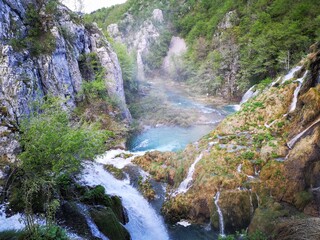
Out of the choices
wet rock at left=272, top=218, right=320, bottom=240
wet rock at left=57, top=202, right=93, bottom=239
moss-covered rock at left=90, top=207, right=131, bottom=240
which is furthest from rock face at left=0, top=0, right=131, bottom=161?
wet rock at left=272, top=218, right=320, bottom=240

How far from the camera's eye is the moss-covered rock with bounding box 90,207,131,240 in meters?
12.4

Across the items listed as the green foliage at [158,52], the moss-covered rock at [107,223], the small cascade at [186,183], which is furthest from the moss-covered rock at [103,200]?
the green foliage at [158,52]

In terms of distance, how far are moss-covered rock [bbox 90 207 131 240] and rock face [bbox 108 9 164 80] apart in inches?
3017

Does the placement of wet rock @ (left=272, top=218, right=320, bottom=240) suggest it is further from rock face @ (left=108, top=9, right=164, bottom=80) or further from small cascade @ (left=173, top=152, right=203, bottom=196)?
rock face @ (left=108, top=9, right=164, bottom=80)

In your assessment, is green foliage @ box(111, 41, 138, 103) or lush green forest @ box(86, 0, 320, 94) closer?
lush green forest @ box(86, 0, 320, 94)

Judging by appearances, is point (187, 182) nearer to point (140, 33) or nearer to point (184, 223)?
point (184, 223)

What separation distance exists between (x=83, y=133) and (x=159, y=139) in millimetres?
20704

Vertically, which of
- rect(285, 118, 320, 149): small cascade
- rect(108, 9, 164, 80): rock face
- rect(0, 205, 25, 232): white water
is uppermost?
rect(108, 9, 164, 80): rock face

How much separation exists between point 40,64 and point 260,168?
2255 centimetres

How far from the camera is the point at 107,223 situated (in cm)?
1272

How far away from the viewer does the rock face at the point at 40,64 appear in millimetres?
17984

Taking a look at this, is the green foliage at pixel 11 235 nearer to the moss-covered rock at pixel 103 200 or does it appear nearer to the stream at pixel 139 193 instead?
the stream at pixel 139 193

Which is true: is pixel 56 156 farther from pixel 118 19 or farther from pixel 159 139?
pixel 118 19

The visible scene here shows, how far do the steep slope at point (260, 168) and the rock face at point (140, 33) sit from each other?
6927 cm
